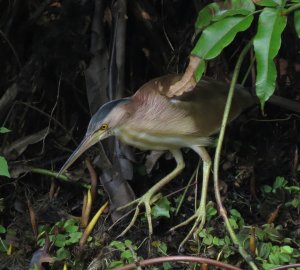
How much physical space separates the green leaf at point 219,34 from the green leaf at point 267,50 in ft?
0.22

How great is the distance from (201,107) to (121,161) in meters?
0.42

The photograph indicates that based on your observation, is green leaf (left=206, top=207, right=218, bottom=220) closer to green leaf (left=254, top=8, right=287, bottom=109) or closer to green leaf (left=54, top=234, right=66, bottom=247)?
green leaf (left=54, top=234, right=66, bottom=247)

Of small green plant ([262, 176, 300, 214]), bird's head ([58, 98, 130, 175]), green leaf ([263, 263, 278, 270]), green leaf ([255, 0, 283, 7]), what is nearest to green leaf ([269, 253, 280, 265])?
green leaf ([263, 263, 278, 270])

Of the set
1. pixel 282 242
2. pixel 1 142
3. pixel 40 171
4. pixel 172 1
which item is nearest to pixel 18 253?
pixel 40 171

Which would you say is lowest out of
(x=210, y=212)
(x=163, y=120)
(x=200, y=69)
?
(x=210, y=212)

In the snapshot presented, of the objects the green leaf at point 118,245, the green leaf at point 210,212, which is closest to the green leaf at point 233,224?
the green leaf at point 210,212

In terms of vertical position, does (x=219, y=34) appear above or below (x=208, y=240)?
above

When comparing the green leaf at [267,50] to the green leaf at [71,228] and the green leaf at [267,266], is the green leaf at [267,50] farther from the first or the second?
the green leaf at [71,228]

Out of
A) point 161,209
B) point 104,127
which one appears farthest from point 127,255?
point 104,127

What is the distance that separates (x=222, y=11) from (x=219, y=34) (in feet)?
0.51

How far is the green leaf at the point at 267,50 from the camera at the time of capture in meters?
1.64

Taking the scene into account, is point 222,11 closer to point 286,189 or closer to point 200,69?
point 200,69

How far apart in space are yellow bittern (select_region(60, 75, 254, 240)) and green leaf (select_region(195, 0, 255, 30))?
1.27 ft

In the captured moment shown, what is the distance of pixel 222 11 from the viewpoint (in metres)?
1.86
